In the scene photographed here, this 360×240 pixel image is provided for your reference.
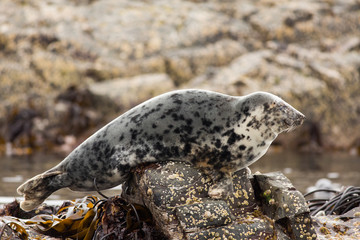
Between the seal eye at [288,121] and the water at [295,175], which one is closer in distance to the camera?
the seal eye at [288,121]

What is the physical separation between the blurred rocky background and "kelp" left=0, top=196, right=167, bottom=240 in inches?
448

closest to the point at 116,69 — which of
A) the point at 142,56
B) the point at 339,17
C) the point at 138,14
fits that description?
the point at 142,56

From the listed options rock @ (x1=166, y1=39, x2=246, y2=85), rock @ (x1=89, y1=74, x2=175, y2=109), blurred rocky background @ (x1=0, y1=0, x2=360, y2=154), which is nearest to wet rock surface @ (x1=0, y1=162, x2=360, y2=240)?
blurred rocky background @ (x1=0, y1=0, x2=360, y2=154)

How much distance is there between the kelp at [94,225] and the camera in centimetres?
283

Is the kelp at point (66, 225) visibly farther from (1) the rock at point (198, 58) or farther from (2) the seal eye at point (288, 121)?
(1) the rock at point (198, 58)

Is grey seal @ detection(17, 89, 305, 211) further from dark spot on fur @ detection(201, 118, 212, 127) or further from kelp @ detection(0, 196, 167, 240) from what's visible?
→ kelp @ detection(0, 196, 167, 240)

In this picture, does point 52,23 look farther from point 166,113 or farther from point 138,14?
point 166,113

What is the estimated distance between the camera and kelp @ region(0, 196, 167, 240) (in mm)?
2832

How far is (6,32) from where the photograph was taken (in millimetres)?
17391

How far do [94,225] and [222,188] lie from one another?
76cm

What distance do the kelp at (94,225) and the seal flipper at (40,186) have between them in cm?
14

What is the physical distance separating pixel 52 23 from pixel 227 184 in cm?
1603

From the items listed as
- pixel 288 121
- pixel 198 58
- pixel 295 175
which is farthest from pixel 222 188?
pixel 198 58

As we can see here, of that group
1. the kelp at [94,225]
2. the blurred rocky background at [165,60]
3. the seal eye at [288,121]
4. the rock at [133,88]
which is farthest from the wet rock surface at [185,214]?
the rock at [133,88]
